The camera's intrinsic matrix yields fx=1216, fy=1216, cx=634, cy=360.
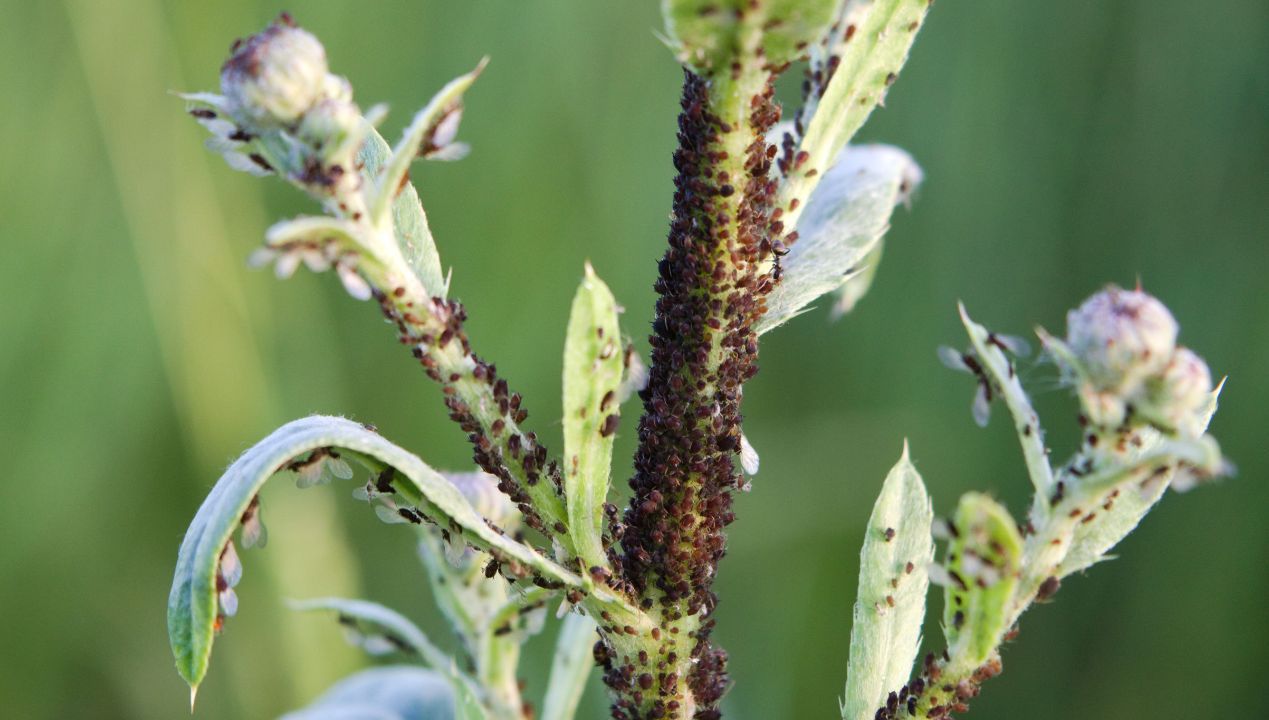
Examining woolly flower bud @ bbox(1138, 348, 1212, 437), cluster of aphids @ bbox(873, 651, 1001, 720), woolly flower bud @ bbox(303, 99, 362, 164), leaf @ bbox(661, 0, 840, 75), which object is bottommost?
cluster of aphids @ bbox(873, 651, 1001, 720)

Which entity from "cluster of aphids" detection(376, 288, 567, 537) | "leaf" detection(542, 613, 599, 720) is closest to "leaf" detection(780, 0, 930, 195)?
"cluster of aphids" detection(376, 288, 567, 537)

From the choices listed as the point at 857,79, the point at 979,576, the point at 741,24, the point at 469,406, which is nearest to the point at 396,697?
the point at 469,406

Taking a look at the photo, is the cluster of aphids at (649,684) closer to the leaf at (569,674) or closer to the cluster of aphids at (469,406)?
the cluster of aphids at (469,406)

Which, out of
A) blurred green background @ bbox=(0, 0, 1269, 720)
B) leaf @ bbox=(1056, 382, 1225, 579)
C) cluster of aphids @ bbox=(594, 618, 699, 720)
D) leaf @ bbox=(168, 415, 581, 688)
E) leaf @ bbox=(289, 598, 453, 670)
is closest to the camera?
leaf @ bbox=(168, 415, 581, 688)

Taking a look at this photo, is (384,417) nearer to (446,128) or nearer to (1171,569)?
(1171,569)

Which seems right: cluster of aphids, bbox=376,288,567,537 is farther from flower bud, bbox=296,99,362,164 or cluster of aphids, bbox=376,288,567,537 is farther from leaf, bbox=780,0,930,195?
leaf, bbox=780,0,930,195

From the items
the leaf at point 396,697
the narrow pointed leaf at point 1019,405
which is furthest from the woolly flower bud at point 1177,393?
the leaf at point 396,697

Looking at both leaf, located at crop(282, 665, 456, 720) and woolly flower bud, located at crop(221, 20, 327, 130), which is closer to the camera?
woolly flower bud, located at crop(221, 20, 327, 130)
